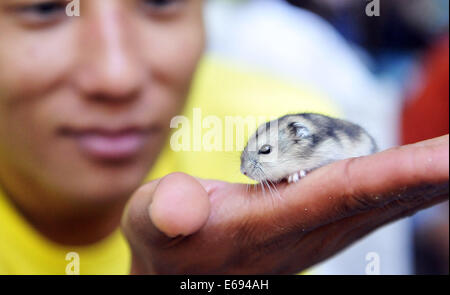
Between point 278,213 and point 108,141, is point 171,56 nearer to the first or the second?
point 108,141

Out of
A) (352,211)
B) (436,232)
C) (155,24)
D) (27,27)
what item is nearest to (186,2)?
(155,24)

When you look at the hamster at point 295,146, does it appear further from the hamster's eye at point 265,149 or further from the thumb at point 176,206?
the thumb at point 176,206

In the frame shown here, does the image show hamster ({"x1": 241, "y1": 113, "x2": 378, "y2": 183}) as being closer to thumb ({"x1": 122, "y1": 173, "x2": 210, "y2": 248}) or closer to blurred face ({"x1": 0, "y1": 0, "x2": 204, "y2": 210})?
thumb ({"x1": 122, "y1": 173, "x2": 210, "y2": 248})

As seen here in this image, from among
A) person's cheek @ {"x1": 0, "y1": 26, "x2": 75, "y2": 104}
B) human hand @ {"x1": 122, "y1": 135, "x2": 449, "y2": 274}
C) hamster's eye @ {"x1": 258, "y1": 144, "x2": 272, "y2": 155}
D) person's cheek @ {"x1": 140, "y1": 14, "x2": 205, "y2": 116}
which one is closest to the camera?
human hand @ {"x1": 122, "y1": 135, "x2": 449, "y2": 274}

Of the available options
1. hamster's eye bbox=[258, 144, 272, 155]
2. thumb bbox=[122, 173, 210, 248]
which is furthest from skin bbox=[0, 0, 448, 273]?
hamster's eye bbox=[258, 144, 272, 155]

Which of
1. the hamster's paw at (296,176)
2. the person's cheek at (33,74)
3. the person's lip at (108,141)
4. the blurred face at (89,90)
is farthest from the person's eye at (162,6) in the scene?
the hamster's paw at (296,176)
